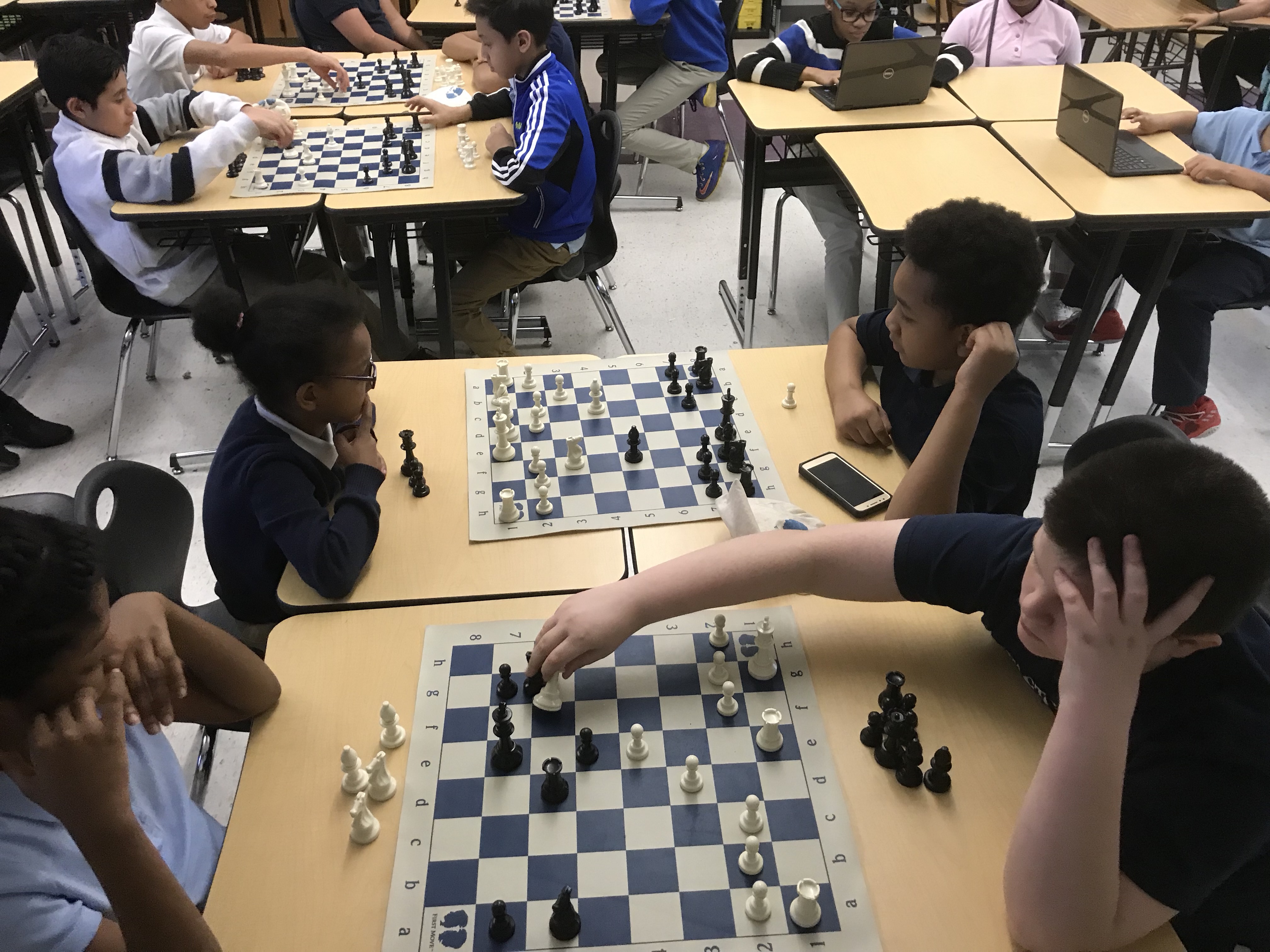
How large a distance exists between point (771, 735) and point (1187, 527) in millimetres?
540

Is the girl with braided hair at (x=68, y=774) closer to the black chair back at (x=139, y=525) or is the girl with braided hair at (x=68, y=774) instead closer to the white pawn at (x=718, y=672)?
the black chair back at (x=139, y=525)

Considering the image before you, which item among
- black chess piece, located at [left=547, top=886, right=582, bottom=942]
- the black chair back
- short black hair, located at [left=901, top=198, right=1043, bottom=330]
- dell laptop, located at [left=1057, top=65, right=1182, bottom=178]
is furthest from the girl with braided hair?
dell laptop, located at [left=1057, top=65, right=1182, bottom=178]

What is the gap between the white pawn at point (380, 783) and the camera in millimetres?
1121

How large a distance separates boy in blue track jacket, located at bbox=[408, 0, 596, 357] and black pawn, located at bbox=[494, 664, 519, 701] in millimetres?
1928

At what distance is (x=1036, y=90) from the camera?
3467mm

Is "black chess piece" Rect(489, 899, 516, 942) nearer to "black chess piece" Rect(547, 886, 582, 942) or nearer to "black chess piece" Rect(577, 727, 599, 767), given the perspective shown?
"black chess piece" Rect(547, 886, 582, 942)

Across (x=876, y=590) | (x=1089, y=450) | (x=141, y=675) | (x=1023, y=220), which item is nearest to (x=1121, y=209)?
(x=1023, y=220)

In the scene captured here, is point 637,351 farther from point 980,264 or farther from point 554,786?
point 554,786

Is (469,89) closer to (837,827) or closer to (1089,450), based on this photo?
(1089,450)

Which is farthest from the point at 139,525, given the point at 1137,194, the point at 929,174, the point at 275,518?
the point at 1137,194

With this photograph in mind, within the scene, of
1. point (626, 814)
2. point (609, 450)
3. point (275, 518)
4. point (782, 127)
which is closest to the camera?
point (626, 814)

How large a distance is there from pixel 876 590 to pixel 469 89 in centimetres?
298

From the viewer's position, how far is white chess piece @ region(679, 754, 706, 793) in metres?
1.12

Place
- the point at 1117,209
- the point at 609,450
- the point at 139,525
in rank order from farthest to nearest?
1. the point at 1117,209
2. the point at 609,450
3. the point at 139,525
